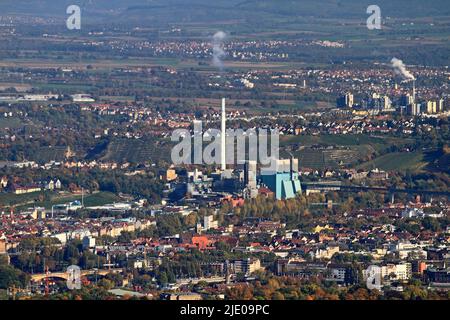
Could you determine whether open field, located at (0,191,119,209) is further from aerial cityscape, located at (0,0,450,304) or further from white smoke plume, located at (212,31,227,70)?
white smoke plume, located at (212,31,227,70)

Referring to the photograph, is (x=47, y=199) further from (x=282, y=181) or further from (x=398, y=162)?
Answer: (x=398, y=162)

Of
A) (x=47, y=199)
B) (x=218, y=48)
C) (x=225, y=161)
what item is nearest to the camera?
(x=47, y=199)

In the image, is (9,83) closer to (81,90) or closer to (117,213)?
(81,90)

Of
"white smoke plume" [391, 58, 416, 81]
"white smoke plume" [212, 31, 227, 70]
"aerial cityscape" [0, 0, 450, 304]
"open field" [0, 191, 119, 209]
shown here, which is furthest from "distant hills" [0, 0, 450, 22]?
"open field" [0, 191, 119, 209]

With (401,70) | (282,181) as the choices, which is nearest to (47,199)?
(282,181)

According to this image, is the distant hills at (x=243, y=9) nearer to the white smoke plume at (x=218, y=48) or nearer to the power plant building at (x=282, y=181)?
the white smoke plume at (x=218, y=48)

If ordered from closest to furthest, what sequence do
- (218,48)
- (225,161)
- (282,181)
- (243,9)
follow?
(282,181) → (225,161) → (218,48) → (243,9)
